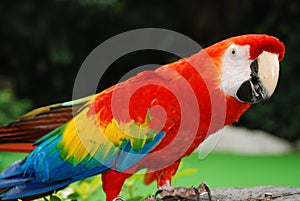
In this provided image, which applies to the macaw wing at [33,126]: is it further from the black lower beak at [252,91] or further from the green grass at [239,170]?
the green grass at [239,170]

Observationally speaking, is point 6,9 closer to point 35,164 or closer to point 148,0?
point 148,0

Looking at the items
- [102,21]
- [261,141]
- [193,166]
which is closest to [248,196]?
[193,166]

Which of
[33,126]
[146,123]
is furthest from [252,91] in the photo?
[33,126]

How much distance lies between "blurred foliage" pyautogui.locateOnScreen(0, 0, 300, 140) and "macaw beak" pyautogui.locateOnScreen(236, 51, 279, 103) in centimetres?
391

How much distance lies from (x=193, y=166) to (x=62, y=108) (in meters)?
2.34

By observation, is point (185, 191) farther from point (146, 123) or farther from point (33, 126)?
point (33, 126)

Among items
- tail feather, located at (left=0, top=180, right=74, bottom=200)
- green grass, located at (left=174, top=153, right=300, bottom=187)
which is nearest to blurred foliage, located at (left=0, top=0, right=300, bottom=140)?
green grass, located at (left=174, top=153, right=300, bottom=187)

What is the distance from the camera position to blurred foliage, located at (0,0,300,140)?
5.09m

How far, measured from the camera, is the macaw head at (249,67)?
109 cm

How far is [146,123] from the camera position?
115 cm

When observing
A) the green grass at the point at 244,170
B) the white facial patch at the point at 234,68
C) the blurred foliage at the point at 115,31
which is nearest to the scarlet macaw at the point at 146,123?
the white facial patch at the point at 234,68

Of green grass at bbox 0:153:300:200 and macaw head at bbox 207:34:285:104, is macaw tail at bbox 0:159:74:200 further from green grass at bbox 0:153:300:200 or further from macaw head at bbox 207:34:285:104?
green grass at bbox 0:153:300:200

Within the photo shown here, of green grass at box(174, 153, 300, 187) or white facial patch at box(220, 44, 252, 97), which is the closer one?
white facial patch at box(220, 44, 252, 97)

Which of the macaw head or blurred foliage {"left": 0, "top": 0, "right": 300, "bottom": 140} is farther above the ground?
blurred foliage {"left": 0, "top": 0, "right": 300, "bottom": 140}
